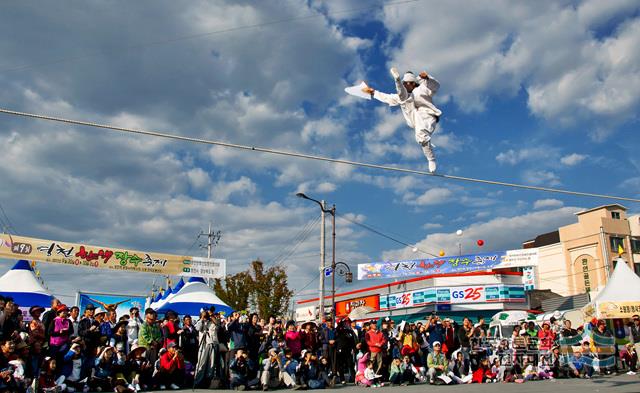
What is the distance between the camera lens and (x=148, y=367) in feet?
30.1

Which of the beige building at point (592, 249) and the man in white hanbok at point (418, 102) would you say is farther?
the beige building at point (592, 249)

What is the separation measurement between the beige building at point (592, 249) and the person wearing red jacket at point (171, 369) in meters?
29.4

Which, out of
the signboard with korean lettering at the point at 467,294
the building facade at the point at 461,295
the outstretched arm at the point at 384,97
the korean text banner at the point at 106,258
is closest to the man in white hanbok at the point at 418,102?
the outstretched arm at the point at 384,97

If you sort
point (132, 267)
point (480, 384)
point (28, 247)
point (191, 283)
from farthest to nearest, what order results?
1. point (132, 267)
2. point (28, 247)
3. point (191, 283)
4. point (480, 384)

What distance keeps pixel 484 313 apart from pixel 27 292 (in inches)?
849

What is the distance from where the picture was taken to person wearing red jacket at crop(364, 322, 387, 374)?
34.4 feet

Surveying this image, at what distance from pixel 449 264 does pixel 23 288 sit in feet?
62.8

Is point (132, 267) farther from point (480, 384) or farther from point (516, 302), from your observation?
point (516, 302)

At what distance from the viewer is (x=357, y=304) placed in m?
32.6

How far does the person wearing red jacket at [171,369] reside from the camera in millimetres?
9227

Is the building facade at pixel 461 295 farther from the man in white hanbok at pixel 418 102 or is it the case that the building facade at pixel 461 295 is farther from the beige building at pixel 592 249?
the man in white hanbok at pixel 418 102

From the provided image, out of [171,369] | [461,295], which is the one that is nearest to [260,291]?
[461,295]

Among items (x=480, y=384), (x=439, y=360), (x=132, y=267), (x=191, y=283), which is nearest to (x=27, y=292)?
(x=191, y=283)

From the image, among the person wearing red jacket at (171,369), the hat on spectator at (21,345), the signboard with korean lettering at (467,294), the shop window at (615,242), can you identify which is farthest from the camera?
the shop window at (615,242)
